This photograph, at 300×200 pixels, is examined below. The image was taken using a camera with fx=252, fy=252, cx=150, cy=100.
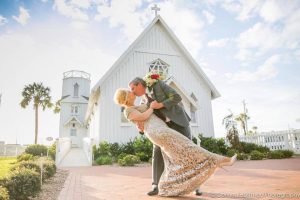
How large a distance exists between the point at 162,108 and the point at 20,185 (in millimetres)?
2885

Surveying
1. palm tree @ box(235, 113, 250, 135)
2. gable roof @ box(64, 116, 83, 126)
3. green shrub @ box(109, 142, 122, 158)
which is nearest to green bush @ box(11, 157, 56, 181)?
green shrub @ box(109, 142, 122, 158)

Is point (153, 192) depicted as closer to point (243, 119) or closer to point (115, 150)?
point (115, 150)

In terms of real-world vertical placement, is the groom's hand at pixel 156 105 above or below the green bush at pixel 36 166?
above

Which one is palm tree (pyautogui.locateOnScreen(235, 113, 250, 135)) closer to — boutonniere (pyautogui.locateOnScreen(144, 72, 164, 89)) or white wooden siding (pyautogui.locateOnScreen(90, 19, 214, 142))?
white wooden siding (pyautogui.locateOnScreen(90, 19, 214, 142))

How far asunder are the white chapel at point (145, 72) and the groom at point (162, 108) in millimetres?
10787

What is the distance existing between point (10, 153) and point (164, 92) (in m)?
30.7

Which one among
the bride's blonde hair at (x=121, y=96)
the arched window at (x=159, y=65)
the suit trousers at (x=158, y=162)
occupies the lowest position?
the suit trousers at (x=158, y=162)

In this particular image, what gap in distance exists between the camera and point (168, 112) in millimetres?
4070

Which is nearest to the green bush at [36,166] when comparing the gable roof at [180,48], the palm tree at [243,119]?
the gable roof at [180,48]

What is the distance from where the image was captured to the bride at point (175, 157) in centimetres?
375

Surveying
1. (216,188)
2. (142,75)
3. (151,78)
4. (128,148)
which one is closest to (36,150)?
(128,148)

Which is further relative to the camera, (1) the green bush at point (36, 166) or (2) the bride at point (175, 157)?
(1) the green bush at point (36, 166)

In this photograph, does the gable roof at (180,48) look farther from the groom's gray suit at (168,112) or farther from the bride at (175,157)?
the bride at (175,157)

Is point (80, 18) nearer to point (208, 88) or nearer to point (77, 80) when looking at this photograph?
point (208, 88)
